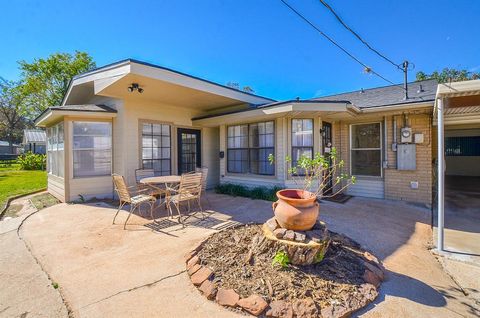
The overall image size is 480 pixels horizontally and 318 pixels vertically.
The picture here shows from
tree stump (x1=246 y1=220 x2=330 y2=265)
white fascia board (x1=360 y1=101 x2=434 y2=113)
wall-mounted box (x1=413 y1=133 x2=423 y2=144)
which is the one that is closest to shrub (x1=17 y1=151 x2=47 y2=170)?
tree stump (x1=246 y1=220 x2=330 y2=265)

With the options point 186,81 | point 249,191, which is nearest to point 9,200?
point 186,81

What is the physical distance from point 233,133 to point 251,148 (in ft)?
3.17

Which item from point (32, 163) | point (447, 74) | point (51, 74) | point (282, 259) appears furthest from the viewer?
point (447, 74)

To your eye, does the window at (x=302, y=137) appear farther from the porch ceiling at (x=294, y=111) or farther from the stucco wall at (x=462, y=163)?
the stucco wall at (x=462, y=163)

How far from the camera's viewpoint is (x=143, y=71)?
16.3 feet

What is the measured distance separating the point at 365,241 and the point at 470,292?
1.33 meters

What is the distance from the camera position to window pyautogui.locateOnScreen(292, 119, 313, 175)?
6730 millimetres

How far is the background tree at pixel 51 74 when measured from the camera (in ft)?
58.4

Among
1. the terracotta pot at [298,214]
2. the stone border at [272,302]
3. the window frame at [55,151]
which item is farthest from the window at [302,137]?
the window frame at [55,151]

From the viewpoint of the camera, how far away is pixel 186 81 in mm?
5812

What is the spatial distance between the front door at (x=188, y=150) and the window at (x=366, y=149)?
536 centimetres

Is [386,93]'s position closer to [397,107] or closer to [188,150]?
[397,107]

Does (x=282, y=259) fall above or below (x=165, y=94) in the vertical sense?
below

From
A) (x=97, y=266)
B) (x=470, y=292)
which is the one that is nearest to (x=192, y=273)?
(x=97, y=266)
